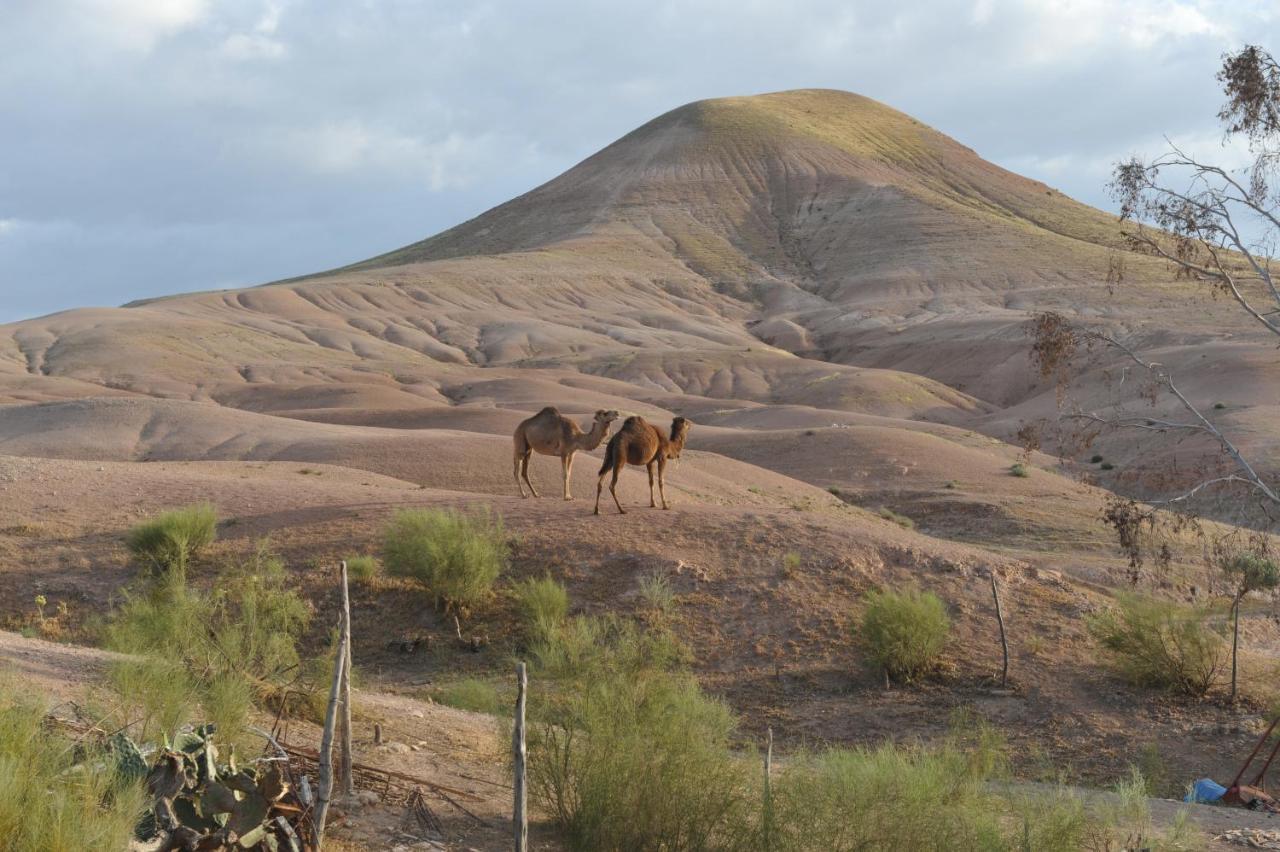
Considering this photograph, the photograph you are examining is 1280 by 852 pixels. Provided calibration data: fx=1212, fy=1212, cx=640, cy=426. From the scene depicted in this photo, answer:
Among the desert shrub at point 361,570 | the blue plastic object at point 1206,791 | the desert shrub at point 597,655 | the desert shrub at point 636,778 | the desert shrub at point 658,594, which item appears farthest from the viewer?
the desert shrub at point 361,570

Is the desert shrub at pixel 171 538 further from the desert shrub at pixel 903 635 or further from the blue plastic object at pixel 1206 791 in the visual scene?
the blue plastic object at pixel 1206 791

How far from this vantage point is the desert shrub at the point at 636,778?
8.38 metres

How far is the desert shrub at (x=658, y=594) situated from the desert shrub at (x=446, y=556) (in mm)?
→ 2195

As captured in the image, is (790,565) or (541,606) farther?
(790,565)

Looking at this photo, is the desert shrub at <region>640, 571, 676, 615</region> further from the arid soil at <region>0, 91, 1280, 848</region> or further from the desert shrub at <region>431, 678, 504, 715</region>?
the desert shrub at <region>431, 678, 504, 715</region>

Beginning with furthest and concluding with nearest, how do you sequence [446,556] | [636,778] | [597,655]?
[446,556]
[597,655]
[636,778]

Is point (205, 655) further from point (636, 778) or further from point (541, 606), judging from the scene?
point (541, 606)

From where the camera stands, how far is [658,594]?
1742 cm

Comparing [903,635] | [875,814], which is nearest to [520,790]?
[875,814]

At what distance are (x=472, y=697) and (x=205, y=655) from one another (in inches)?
161

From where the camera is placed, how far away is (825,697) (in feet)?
51.4

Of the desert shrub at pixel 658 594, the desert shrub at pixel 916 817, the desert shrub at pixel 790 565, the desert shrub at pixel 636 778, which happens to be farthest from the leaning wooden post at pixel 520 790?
the desert shrub at pixel 790 565

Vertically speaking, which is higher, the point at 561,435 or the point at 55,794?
the point at 561,435

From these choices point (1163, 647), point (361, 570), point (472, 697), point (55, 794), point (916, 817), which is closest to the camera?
point (55, 794)
